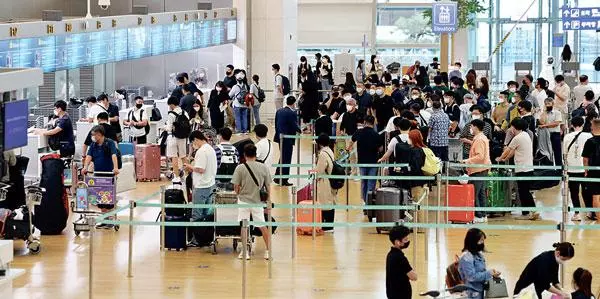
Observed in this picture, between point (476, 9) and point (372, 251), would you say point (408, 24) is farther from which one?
point (372, 251)

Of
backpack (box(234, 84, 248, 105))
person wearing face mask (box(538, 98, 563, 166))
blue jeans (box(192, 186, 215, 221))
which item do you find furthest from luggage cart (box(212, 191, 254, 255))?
backpack (box(234, 84, 248, 105))

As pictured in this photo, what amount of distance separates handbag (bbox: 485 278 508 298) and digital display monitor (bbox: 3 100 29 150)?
16.5 feet

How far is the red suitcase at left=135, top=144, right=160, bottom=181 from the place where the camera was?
69.9ft

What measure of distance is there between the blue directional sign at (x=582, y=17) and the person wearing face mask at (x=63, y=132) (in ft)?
66.0

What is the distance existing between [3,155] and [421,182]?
5259 mm

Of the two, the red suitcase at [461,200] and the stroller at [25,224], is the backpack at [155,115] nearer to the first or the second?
the red suitcase at [461,200]

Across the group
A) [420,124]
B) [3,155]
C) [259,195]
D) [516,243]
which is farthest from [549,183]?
[3,155]

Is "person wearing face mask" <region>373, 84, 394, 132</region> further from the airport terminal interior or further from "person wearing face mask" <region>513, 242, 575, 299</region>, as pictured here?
"person wearing face mask" <region>513, 242, 575, 299</region>

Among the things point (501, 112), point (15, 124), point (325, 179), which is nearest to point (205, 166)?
point (325, 179)

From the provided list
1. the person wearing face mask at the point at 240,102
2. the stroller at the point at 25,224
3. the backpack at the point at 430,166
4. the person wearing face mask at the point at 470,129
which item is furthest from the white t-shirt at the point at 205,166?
the person wearing face mask at the point at 240,102

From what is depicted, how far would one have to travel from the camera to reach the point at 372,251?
15641 mm

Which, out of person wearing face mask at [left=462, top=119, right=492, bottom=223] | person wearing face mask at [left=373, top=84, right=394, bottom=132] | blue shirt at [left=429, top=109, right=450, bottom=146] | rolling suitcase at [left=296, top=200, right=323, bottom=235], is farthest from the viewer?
person wearing face mask at [left=373, top=84, right=394, bottom=132]

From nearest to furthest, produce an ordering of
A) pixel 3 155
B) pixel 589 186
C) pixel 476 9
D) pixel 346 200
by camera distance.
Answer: pixel 3 155 → pixel 589 186 → pixel 346 200 → pixel 476 9

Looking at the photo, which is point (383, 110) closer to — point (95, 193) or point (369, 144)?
point (369, 144)
